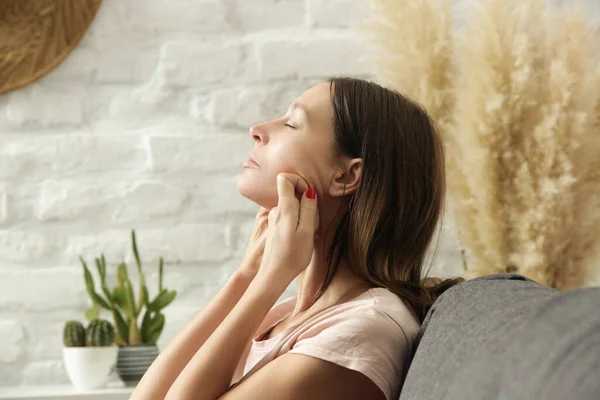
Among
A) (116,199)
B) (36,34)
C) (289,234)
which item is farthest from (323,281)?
(36,34)

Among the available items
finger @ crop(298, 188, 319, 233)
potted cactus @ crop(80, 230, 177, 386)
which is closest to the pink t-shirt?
finger @ crop(298, 188, 319, 233)

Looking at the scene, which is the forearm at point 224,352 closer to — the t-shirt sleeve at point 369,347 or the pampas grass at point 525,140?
the t-shirt sleeve at point 369,347

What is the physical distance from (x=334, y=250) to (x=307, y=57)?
97 cm

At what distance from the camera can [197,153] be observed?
212 cm

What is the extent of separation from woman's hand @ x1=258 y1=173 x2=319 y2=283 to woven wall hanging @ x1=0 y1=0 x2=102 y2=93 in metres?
1.12

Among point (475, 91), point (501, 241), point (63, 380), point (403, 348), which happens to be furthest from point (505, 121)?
point (63, 380)

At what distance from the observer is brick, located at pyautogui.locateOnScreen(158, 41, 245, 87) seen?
7.02ft

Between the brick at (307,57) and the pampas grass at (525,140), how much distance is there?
1.21ft

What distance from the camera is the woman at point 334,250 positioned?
1059 mm

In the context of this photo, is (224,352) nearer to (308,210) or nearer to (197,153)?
(308,210)

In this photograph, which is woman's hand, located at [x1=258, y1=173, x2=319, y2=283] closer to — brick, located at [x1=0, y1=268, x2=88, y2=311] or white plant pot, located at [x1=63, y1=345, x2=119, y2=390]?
white plant pot, located at [x1=63, y1=345, x2=119, y2=390]

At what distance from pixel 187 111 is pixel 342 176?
964mm

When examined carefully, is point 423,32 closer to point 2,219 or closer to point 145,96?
point 145,96

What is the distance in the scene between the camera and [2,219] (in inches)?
82.1
